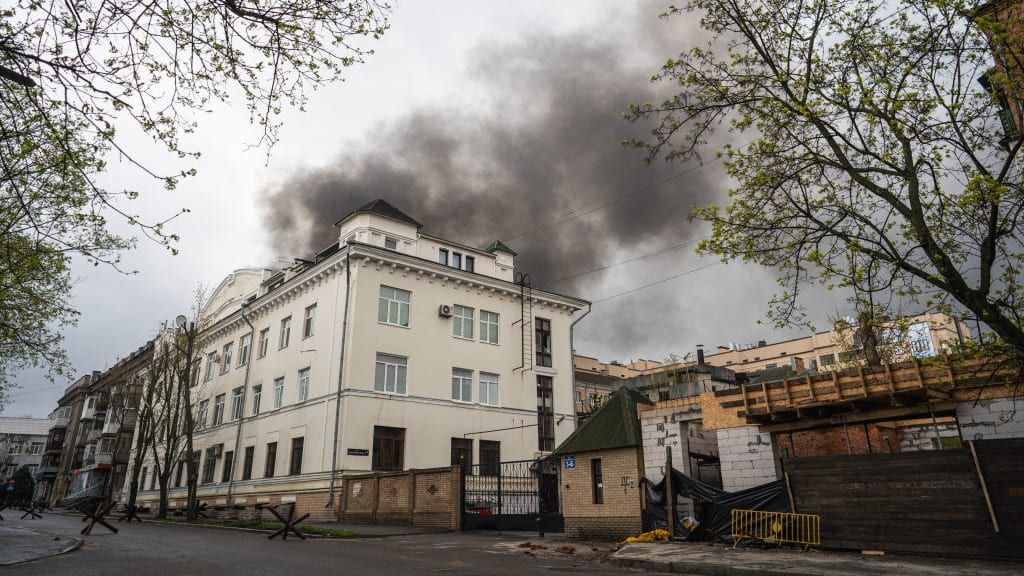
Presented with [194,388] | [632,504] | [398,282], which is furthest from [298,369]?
[632,504]

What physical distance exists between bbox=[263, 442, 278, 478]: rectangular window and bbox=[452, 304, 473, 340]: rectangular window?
1079 cm

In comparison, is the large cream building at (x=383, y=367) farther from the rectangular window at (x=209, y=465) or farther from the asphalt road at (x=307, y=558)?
the asphalt road at (x=307, y=558)

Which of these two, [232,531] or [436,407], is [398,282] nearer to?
[436,407]

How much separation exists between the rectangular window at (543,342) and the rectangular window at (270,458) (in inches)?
576

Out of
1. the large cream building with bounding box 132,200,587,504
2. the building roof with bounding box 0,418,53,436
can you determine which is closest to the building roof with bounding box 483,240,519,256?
the large cream building with bounding box 132,200,587,504

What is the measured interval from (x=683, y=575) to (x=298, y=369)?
2360 centimetres

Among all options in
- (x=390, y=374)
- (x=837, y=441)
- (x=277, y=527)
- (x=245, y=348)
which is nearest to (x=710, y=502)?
(x=837, y=441)

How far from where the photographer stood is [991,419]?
13766mm

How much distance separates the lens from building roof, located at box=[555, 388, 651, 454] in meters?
17.8

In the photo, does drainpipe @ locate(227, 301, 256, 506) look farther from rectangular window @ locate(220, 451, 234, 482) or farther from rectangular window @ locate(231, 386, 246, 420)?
rectangular window @ locate(220, 451, 234, 482)

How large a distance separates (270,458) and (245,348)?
887 centimetres

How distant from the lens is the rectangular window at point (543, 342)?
111ft

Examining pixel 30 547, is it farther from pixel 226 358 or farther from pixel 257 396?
pixel 226 358

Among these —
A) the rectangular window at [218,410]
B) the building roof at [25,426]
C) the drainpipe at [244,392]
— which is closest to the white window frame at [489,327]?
the drainpipe at [244,392]
